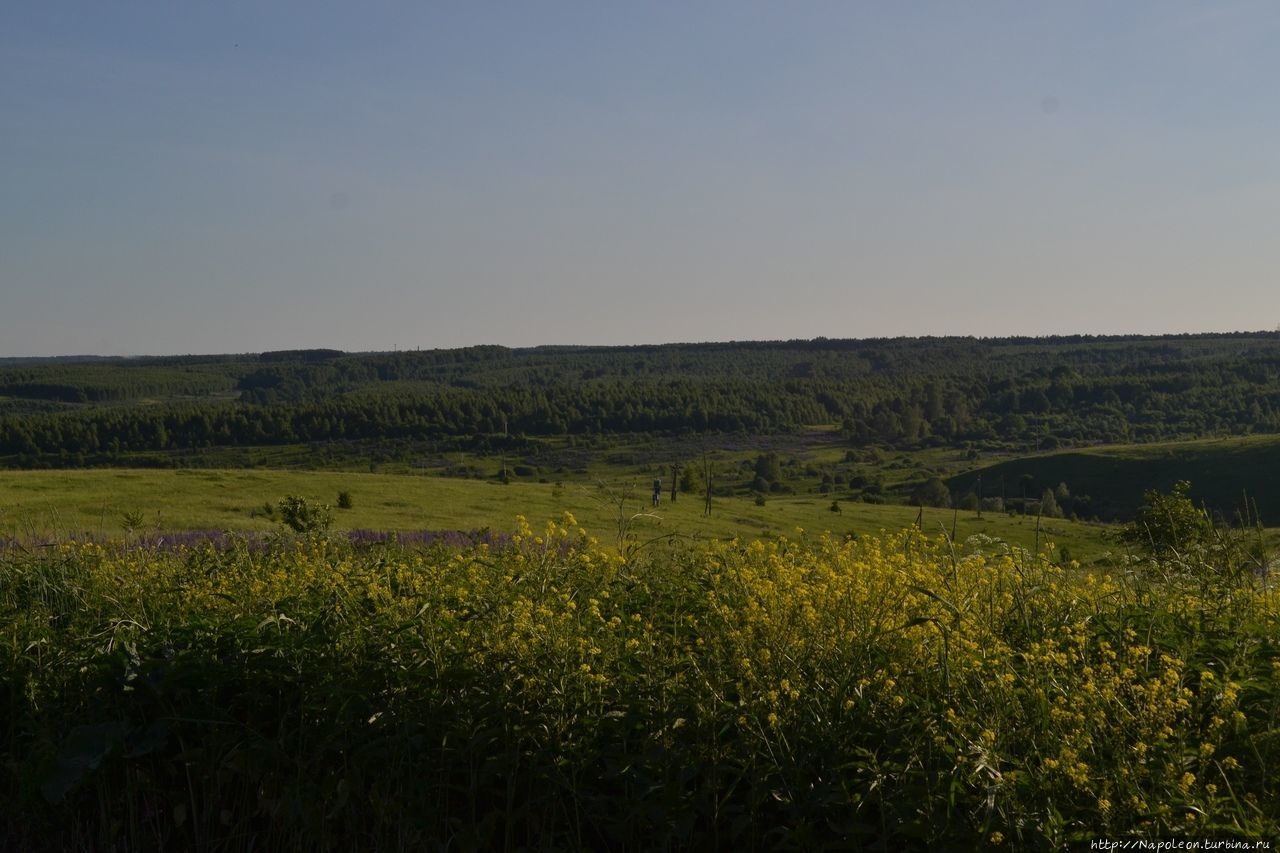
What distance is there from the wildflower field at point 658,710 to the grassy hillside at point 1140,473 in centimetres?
10437

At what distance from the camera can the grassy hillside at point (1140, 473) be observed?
108 meters

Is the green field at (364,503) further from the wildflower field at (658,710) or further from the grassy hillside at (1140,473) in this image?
the grassy hillside at (1140,473)

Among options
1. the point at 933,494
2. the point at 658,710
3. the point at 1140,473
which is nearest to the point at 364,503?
the point at 658,710

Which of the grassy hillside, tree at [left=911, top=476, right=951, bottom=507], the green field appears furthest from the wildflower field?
the grassy hillside

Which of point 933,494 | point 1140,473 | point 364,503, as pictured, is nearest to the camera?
Answer: point 364,503

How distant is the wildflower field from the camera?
426 cm

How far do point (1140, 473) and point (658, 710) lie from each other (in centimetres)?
13026

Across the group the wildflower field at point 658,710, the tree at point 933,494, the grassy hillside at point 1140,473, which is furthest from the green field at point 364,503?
the grassy hillside at point 1140,473

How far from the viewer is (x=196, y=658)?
5.75 m

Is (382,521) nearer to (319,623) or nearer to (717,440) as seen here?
(319,623)

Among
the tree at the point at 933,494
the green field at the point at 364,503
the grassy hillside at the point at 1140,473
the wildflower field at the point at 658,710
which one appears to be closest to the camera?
the wildflower field at the point at 658,710

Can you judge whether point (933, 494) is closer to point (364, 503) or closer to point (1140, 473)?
point (1140, 473)

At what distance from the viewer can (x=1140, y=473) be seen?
121 metres

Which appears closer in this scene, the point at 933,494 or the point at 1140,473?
the point at 933,494
